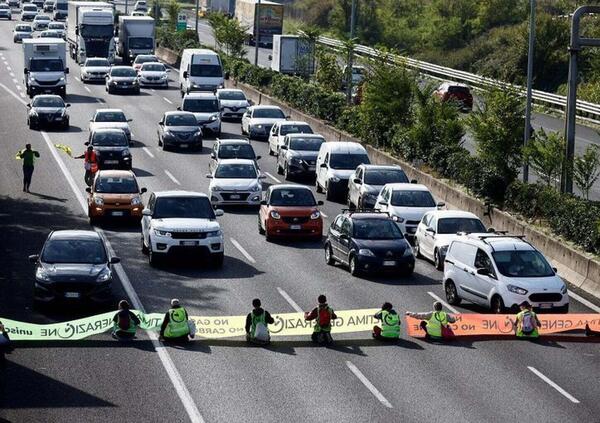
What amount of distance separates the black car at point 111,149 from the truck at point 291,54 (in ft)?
106

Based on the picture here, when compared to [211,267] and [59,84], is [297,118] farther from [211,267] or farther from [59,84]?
[211,267]

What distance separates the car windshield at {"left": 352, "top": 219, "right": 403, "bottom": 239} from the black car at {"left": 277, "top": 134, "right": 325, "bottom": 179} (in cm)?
1491

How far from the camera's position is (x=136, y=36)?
89.4m

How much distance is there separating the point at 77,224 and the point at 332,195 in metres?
10.1

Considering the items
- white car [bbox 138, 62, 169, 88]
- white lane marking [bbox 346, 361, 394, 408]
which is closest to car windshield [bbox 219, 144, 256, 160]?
white lane marking [bbox 346, 361, 394, 408]

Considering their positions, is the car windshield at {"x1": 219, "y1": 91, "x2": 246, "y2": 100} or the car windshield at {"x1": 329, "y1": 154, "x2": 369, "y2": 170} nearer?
the car windshield at {"x1": 329, "y1": 154, "x2": 369, "y2": 170}

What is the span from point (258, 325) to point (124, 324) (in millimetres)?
2564

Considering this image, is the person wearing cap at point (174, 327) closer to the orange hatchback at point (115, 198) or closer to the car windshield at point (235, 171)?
the orange hatchback at point (115, 198)

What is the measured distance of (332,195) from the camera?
4569 cm

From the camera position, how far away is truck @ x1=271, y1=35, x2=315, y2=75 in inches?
3221

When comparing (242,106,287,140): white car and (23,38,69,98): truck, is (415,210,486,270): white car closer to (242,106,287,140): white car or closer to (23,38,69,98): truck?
(242,106,287,140): white car

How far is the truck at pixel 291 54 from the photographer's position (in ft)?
268

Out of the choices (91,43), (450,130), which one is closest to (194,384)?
(450,130)

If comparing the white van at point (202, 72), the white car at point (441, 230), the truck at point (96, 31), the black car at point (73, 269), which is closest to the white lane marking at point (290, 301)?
the black car at point (73, 269)
